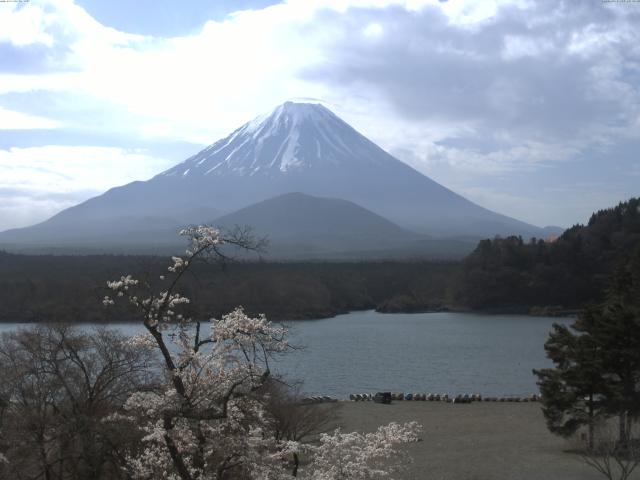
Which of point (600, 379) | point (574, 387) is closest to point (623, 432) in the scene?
point (600, 379)

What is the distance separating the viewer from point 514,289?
151 feet

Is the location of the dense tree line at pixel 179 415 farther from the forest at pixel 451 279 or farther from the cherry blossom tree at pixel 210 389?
the forest at pixel 451 279

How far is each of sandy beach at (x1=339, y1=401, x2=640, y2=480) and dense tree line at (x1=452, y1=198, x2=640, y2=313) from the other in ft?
95.6

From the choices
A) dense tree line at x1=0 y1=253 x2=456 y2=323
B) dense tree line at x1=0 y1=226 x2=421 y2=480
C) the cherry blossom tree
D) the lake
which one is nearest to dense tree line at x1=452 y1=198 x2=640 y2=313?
dense tree line at x1=0 y1=253 x2=456 y2=323

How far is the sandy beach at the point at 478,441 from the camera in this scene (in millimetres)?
10180

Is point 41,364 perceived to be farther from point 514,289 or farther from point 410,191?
point 410,191

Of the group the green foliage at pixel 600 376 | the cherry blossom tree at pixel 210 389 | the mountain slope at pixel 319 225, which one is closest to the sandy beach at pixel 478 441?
the green foliage at pixel 600 376

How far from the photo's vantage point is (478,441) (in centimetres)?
1245

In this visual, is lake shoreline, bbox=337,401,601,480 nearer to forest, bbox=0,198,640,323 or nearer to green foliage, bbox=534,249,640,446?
green foliage, bbox=534,249,640,446

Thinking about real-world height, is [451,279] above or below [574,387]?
above

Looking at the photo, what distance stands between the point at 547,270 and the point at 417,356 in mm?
21644

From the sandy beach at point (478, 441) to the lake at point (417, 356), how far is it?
83.9 inches

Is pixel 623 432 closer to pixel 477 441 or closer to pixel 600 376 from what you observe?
pixel 600 376

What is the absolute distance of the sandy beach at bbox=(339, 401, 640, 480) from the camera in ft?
33.4
